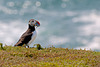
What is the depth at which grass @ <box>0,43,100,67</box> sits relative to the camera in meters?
10.8

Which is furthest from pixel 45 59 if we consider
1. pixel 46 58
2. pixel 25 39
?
pixel 25 39

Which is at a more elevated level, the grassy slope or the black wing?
the black wing

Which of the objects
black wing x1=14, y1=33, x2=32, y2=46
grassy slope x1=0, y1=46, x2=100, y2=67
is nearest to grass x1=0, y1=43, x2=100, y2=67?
grassy slope x1=0, y1=46, x2=100, y2=67

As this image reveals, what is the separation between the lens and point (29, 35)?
16.2 m

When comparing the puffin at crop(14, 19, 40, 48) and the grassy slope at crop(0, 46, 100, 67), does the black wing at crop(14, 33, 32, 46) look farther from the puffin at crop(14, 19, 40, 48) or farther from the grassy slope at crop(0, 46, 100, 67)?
the grassy slope at crop(0, 46, 100, 67)

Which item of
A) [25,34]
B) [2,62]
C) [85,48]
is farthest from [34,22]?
[2,62]

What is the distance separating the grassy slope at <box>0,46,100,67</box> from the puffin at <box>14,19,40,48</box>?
1.44 metres

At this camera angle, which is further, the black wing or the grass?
the black wing

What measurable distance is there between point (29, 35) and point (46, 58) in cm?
402

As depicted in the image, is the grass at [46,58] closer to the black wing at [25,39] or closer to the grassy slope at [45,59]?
the grassy slope at [45,59]

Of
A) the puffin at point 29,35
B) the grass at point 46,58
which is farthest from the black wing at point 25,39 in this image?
the grass at point 46,58

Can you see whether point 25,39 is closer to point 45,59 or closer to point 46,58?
point 46,58

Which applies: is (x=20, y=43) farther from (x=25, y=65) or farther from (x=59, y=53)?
(x=25, y=65)

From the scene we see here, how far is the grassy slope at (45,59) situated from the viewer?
10812 mm
